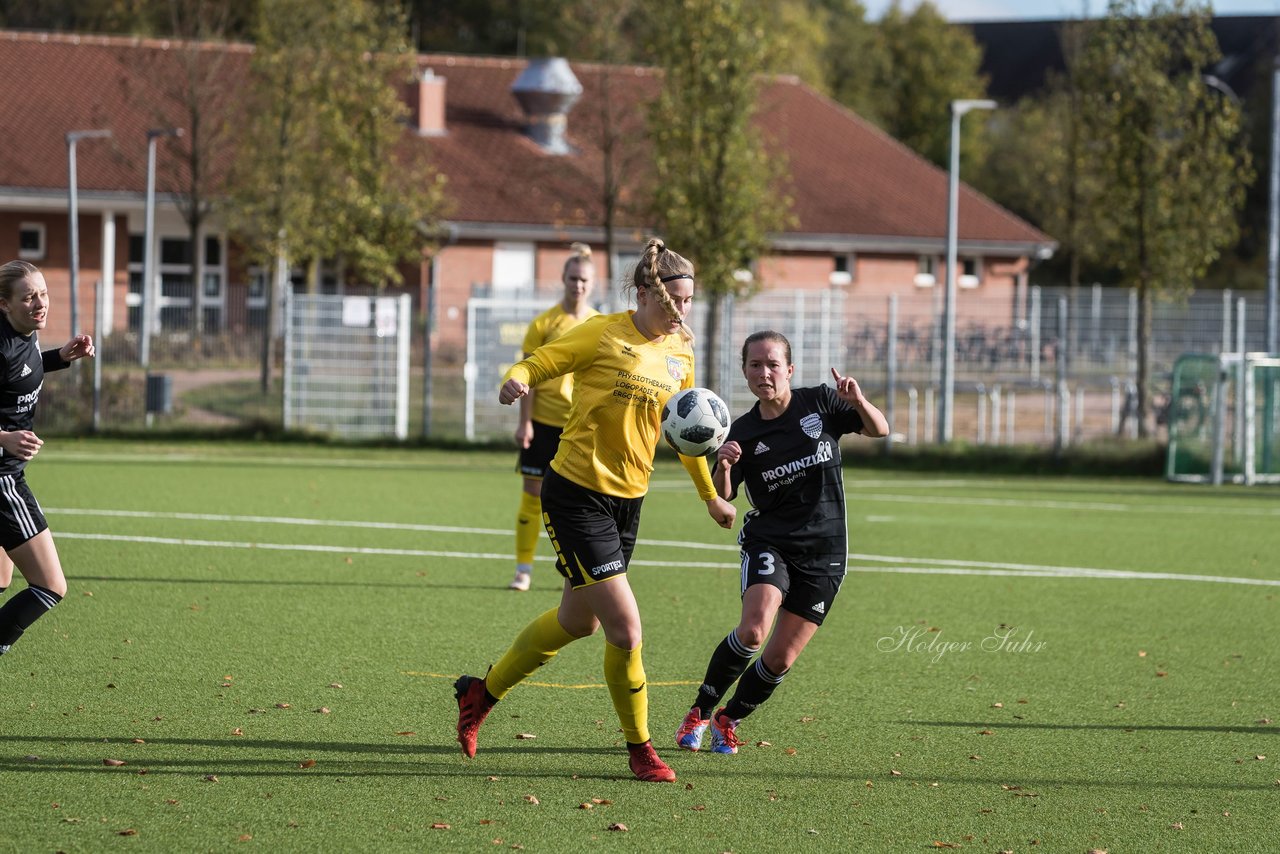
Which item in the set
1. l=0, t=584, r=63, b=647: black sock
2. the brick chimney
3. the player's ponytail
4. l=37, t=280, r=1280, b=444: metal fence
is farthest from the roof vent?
the player's ponytail

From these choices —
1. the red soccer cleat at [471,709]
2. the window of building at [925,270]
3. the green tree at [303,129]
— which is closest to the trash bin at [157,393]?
the green tree at [303,129]

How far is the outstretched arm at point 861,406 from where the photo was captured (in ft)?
21.2

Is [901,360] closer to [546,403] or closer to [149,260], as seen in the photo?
[149,260]

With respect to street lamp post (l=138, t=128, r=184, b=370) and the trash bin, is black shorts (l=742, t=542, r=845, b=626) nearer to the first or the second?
the trash bin

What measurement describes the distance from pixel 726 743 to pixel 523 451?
439cm

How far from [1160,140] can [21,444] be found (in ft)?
70.8

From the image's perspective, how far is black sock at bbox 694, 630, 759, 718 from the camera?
21.7 feet

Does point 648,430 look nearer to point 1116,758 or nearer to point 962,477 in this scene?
point 1116,758

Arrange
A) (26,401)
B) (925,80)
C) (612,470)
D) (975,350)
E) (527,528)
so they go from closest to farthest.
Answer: (612,470), (26,401), (527,528), (975,350), (925,80)

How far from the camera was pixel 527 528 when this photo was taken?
35.8 ft

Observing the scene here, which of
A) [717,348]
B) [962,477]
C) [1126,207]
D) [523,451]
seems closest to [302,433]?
[717,348]

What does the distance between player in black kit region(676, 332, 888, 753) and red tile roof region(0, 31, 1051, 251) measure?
89.9 feet

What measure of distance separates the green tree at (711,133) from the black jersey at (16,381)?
66.1 ft

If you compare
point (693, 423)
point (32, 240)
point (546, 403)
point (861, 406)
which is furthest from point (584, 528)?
point (32, 240)
